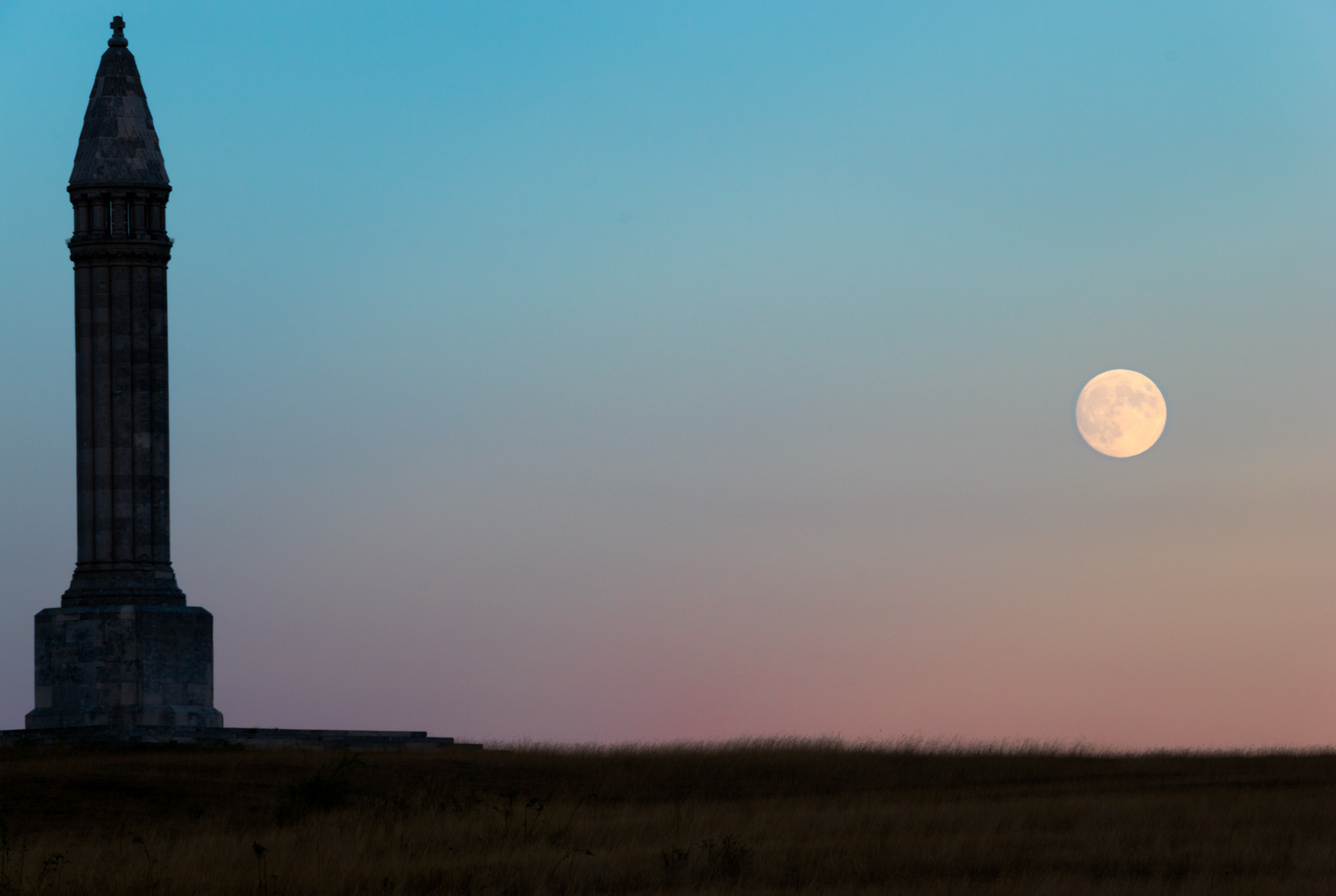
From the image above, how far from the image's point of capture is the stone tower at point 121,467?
137ft

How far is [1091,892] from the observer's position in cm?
2038

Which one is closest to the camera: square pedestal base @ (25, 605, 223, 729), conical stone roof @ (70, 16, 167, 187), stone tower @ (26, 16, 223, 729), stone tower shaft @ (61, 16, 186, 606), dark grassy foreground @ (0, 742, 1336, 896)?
dark grassy foreground @ (0, 742, 1336, 896)

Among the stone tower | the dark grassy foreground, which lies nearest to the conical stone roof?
the stone tower

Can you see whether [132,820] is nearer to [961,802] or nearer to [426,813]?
[426,813]

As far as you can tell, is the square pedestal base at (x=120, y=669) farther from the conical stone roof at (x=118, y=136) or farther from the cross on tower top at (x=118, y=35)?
the cross on tower top at (x=118, y=35)

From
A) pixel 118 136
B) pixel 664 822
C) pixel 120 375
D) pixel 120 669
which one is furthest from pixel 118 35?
pixel 664 822

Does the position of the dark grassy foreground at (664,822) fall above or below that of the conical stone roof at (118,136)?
below

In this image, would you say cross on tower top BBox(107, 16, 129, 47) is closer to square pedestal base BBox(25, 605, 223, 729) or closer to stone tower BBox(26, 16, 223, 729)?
stone tower BBox(26, 16, 223, 729)

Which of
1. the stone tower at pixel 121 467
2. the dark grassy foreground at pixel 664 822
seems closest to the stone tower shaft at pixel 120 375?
the stone tower at pixel 121 467

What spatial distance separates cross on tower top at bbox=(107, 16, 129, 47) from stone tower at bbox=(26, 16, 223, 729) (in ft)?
5.11

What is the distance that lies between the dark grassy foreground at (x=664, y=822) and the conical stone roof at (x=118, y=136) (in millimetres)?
14613

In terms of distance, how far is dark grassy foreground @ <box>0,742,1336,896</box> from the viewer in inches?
851

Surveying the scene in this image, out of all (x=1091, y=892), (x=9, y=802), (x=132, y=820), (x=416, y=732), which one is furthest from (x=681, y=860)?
(x=416, y=732)

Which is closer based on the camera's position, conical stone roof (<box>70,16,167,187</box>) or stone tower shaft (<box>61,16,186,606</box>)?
stone tower shaft (<box>61,16,186,606</box>)
